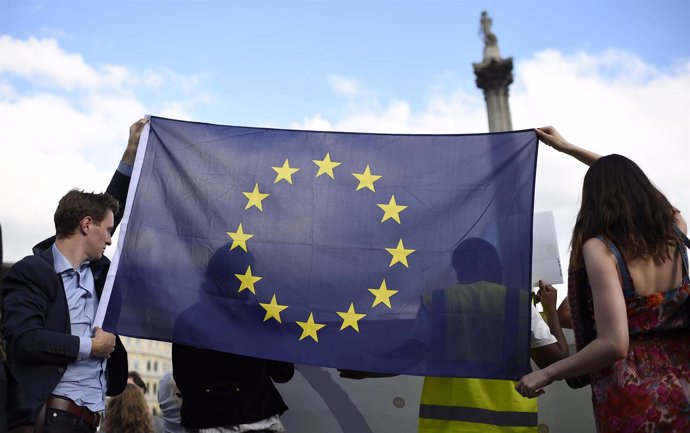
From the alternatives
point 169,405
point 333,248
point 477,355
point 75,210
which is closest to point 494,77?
point 169,405

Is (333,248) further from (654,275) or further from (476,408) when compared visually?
(654,275)

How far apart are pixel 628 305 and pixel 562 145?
1392 millimetres

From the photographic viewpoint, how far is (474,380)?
4297mm

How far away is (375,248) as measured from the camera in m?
4.54

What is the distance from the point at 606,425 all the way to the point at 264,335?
1950 mm

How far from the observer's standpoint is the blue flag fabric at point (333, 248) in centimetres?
Result: 428

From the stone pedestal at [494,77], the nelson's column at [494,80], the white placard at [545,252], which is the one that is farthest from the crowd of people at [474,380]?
the stone pedestal at [494,77]

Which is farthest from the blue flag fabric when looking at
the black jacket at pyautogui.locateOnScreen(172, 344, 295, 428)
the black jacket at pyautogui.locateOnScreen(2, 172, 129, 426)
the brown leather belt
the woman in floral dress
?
the woman in floral dress

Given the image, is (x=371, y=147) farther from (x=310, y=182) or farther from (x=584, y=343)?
(x=584, y=343)

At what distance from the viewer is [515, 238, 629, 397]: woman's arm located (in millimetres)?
3148

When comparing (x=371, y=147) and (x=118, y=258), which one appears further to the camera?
(x=371, y=147)

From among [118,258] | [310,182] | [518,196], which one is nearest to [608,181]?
[518,196]

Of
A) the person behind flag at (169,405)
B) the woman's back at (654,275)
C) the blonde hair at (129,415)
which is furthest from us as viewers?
the blonde hair at (129,415)

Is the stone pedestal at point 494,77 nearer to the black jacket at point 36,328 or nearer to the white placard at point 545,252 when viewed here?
the white placard at point 545,252
